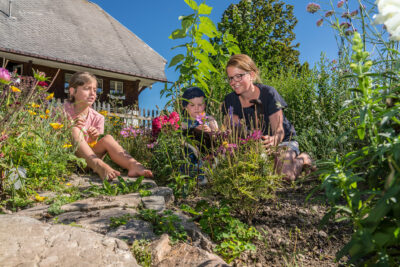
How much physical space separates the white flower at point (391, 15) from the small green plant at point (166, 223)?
1463mm

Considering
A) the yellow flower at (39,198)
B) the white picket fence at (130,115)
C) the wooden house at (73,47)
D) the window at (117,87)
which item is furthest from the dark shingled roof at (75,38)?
the yellow flower at (39,198)

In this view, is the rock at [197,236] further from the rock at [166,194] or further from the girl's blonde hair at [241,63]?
the girl's blonde hair at [241,63]

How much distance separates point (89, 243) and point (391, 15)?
5.13ft

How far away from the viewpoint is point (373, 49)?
3322 millimetres

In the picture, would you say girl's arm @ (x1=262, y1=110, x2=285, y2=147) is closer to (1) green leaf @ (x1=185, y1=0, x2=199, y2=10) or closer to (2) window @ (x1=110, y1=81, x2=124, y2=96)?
(1) green leaf @ (x1=185, y1=0, x2=199, y2=10)

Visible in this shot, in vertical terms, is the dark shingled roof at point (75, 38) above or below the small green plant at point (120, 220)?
above

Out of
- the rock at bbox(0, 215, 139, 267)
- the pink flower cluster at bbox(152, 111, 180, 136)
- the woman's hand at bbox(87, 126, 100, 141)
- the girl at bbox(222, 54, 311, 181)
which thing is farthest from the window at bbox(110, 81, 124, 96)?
the rock at bbox(0, 215, 139, 267)

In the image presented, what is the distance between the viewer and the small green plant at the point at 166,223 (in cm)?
185

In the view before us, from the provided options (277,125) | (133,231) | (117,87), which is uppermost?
(117,87)

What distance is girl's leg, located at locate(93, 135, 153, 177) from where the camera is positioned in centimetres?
333

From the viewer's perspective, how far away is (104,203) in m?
2.36

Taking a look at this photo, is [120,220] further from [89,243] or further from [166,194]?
[166,194]

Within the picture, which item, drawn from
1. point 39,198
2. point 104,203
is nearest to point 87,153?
point 39,198

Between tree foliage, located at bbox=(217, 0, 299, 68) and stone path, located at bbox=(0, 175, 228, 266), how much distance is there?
42.7 feet
